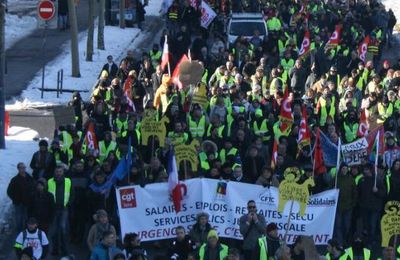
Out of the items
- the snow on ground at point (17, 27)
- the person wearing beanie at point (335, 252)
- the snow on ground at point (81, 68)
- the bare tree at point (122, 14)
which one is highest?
the person wearing beanie at point (335, 252)

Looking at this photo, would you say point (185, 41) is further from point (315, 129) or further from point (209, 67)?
point (315, 129)

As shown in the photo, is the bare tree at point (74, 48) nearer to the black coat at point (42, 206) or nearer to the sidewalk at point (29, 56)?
the sidewalk at point (29, 56)

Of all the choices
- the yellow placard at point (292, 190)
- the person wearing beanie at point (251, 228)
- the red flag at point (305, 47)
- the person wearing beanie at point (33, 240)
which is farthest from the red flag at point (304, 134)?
the red flag at point (305, 47)

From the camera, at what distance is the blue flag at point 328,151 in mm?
24828

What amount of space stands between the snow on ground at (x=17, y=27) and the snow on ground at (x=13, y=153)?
46.3 ft

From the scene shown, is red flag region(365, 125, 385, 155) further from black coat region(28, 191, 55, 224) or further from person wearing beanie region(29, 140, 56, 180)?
black coat region(28, 191, 55, 224)

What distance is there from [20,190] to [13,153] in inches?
186

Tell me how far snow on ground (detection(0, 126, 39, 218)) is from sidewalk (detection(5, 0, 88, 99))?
5779mm

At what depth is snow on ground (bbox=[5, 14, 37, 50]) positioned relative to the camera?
44938 millimetres

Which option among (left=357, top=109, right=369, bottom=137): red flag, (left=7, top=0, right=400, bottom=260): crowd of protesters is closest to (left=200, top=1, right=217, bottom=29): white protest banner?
(left=7, top=0, right=400, bottom=260): crowd of protesters

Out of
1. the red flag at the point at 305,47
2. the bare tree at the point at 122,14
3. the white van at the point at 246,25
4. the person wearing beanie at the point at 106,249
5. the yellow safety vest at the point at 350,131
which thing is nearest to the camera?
the person wearing beanie at the point at 106,249

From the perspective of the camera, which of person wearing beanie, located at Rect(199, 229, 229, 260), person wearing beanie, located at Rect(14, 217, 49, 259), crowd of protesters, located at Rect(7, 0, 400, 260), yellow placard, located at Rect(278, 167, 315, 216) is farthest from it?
yellow placard, located at Rect(278, 167, 315, 216)

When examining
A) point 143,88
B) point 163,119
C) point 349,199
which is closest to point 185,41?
point 143,88

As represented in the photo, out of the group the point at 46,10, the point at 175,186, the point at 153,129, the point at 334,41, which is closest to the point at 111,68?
the point at 46,10
